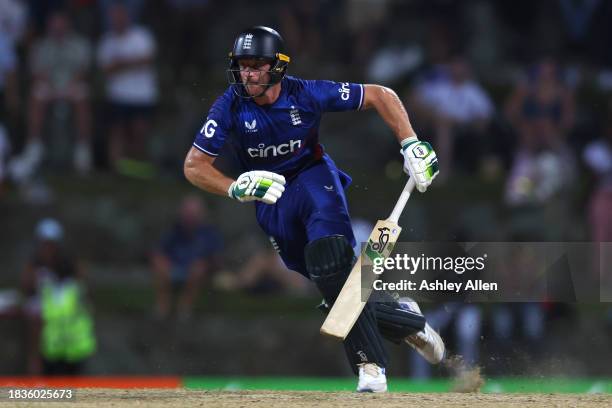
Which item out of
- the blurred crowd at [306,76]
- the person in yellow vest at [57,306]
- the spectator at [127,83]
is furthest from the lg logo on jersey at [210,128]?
the spectator at [127,83]

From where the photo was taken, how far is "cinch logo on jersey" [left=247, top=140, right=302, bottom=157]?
903 centimetres

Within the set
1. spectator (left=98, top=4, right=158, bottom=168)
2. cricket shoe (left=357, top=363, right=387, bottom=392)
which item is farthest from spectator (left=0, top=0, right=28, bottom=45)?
cricket shoe (left=357, top=363, right=387, bottom=392)

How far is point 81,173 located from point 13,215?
948 millimetres

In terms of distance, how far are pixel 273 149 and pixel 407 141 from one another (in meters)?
0.90

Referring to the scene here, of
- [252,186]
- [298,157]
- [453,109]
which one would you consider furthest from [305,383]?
[252,186]

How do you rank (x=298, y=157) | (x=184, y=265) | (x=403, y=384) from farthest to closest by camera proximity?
(x=184, y=265) → (x=403, y=384) → (x=298, y=157)

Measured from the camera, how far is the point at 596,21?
56.2ft

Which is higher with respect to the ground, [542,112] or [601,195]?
[542,112]

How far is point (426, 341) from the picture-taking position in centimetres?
960

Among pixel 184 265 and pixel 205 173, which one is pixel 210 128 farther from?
pixel 184 265

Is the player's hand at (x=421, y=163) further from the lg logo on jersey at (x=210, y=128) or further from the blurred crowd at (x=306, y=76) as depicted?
the blurred crowd at (x=306, y=76)

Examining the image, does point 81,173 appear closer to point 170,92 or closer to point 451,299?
point 170,92

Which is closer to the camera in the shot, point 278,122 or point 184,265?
point 278,122

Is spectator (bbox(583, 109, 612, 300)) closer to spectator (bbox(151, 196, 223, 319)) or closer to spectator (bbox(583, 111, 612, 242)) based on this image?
spectator (bbox(583, 111, 612, 242))
